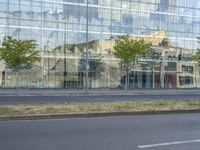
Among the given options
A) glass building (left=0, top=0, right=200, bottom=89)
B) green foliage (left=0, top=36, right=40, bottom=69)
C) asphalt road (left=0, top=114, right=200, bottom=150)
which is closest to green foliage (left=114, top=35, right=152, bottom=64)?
glass building (left=0, top=0, right=200, bottom=89)

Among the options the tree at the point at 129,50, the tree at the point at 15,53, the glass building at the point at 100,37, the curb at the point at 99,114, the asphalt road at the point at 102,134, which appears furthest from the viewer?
the glass building at the point at 100,37

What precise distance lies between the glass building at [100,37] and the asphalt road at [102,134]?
141ft

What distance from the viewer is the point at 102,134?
11320mm

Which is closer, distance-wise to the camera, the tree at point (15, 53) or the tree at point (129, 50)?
the tree at point (15, 53)

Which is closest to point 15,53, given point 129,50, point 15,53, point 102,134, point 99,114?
point 15,53

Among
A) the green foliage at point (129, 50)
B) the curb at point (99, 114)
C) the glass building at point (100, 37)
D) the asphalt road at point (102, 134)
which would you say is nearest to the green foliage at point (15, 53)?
the glass building at point (100, 37)

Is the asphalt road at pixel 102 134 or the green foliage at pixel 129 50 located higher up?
the green foliage at pixel 129 50

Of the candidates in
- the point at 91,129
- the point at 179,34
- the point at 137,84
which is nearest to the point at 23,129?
the point at 91,129

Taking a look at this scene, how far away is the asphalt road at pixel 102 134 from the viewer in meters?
9.54

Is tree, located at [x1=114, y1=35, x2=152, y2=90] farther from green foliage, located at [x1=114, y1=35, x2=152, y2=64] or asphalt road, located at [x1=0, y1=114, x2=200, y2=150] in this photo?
asphalt road, located at [x1=0, y1=114, x2=200, y2=150]

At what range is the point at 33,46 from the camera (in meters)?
51.4

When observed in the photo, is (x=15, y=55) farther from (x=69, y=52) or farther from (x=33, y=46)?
(x=69, y=52)

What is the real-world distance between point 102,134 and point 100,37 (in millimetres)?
53583

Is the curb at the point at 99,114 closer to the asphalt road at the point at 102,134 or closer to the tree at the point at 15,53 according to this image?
the asphalt road at the point at 102,134
